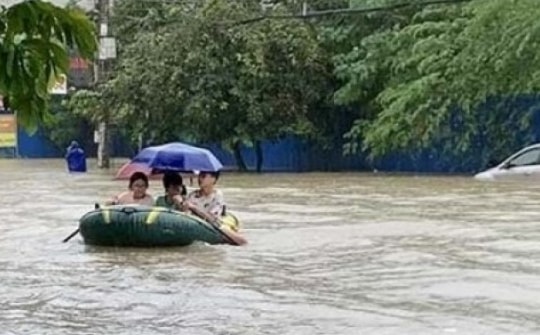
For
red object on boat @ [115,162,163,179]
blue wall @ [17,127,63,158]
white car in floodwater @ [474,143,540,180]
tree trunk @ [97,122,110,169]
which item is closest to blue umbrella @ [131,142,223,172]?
red object on boat @ [115,162,163,179]

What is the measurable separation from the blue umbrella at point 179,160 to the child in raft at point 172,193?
0.37 feet

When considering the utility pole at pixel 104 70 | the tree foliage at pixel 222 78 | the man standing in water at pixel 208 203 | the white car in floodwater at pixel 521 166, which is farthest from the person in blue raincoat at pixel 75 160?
the man standing in water at pixel 208 203

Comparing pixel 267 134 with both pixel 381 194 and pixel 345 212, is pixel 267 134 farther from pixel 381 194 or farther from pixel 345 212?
pixel 345 212

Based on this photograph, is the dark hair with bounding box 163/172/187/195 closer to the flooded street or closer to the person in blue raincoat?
the flooded street

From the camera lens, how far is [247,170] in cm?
4159

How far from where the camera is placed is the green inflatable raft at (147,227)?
15383mm

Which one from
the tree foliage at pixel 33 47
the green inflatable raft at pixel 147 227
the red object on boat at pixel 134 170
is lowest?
the green inflatable raft at pixel 147 227

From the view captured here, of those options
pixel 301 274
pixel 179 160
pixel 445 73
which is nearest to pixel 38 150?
pixel 445 73

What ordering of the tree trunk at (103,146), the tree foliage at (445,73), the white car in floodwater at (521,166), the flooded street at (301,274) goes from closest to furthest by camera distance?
the flooded street at (301,274), the white car in floodwater at (521,166), the tree foliage at (445,73), the tree trunk at (103,146)

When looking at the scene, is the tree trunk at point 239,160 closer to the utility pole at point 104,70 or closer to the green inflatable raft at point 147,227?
the utility pole at point 104,70

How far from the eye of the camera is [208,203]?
16172 millimetres

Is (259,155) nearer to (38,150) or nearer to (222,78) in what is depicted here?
(222,78)

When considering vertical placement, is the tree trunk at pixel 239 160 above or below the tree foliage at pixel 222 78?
below

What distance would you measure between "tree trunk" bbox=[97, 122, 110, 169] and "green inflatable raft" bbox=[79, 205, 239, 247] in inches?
1006
